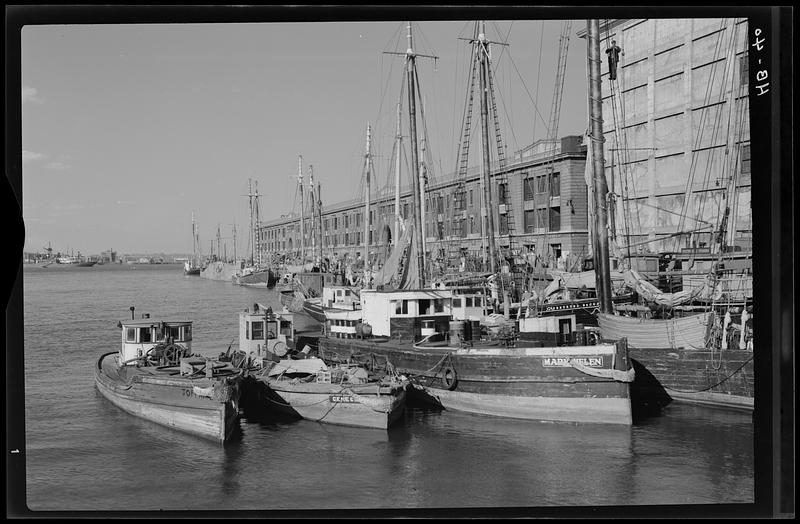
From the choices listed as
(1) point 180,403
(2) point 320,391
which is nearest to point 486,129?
(2) point 320,391

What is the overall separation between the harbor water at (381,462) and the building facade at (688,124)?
19.8ft

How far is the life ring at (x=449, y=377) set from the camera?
60.4ft

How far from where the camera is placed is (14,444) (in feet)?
28.1

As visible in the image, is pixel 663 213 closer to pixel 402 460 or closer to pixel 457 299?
pixel 457 299

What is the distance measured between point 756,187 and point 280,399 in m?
12.5

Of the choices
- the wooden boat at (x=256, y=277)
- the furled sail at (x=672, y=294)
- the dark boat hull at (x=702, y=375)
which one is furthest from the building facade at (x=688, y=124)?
the wooden boat at (x=256, y=277)

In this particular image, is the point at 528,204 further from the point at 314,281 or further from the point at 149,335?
the point at 149,335

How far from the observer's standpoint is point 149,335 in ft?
→ 64.4

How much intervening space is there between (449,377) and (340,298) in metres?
14.2

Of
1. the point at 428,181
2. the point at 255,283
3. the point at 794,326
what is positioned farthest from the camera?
the point at 255,283

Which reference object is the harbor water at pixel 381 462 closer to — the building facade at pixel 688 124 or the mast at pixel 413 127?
the building facade at pixel 688 124

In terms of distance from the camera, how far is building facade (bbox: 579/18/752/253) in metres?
19.2

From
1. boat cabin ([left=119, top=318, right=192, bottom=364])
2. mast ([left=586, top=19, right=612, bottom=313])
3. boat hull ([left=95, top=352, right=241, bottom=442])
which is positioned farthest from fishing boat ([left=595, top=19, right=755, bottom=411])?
boat cabin ([left=119, top=318, right=192, bottom=364])

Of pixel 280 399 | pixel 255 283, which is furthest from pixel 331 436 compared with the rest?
pixel 255 283
